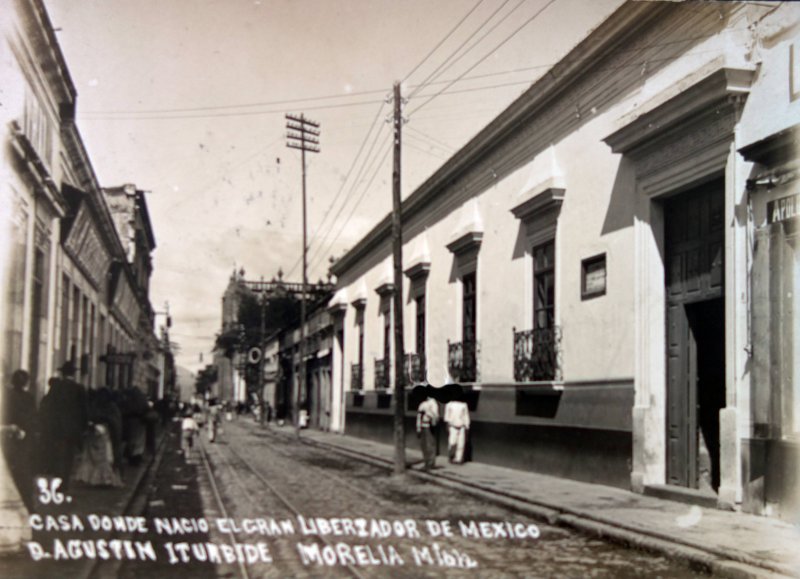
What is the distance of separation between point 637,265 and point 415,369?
4.52m

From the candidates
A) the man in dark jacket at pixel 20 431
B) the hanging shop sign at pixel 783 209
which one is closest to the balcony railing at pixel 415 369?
the hanging shop sign at pixel 783 209

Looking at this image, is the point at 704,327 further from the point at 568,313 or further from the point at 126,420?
the point at 126,420

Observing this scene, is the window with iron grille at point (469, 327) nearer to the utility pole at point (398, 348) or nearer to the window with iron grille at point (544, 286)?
the utility pole at point (398, 348)

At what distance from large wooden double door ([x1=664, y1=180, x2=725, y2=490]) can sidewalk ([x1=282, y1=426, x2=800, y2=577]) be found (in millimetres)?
631

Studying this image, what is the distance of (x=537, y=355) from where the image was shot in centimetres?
1152

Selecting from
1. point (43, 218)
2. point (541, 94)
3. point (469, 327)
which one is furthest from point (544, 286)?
point (43, 218)

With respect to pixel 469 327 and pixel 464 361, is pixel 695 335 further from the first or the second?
pixel 469 327

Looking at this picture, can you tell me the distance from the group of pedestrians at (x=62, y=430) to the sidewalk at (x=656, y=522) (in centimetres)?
396

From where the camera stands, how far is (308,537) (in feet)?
20.3

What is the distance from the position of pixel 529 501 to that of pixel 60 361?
5.37 m

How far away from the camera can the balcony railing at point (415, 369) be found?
495 inches

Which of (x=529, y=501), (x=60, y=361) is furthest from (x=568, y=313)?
(x=60, y=361)

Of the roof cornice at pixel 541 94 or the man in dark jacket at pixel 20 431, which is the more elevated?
the roof cornice at pixel 541 94

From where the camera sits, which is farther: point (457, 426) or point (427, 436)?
point (457, 426)
